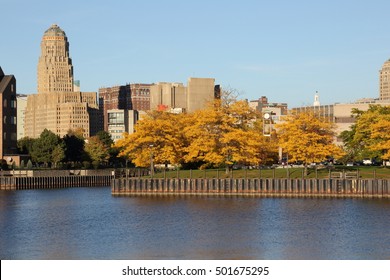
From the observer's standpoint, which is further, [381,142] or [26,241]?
[381,142]

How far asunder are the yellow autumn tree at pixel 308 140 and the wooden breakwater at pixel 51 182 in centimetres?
5808

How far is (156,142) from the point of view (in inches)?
A: 5477

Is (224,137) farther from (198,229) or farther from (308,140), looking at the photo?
(198,229)

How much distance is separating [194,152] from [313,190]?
23.3m

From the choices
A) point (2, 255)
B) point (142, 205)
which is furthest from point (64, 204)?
point (2, 255)

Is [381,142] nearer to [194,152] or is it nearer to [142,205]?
[194,152]

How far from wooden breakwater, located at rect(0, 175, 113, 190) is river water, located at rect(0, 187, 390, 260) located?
47.9m

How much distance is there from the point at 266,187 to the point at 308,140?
13463 mm

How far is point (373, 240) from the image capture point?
71438 millimetres

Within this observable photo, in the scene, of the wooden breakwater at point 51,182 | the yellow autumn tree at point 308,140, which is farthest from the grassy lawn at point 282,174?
the wooden breakwater at point 51,182

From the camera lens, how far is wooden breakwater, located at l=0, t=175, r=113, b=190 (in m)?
164

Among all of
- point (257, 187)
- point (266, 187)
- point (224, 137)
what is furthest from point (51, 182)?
point (266, 187)

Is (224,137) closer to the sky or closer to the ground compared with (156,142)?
closer to the sky

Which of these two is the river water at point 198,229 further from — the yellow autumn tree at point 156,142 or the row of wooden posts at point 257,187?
the yellow autumn tree at point 156,142
